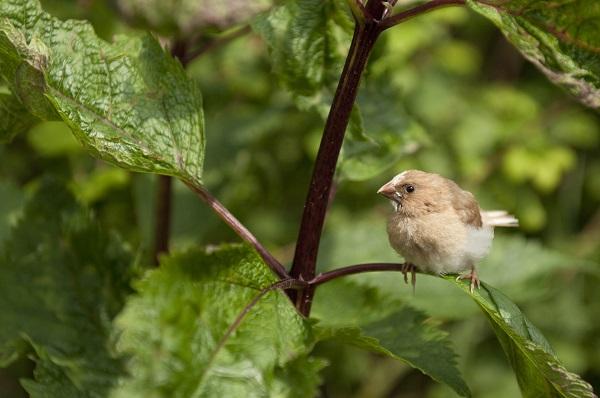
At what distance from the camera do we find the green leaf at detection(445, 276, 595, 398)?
41.7 inches

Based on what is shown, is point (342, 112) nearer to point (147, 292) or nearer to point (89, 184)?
point (147, 292)

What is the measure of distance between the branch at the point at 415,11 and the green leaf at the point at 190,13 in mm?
634

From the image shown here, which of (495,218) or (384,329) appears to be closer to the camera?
(384,329)

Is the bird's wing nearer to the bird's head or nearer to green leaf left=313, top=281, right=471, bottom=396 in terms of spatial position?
the bird's head

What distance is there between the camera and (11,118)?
1229 millimetres

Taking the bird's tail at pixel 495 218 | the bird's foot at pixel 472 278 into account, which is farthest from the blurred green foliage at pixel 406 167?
the bird's foot at pixel 472 278

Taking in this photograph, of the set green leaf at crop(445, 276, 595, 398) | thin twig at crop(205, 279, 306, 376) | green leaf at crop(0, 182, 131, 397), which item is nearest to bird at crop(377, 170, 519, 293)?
green leaf at crop(445, 276, 595, 398)

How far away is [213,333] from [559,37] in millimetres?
630

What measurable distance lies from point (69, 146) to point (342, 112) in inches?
64.5

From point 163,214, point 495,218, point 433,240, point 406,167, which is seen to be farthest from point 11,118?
point 406,167

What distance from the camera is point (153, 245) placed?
185 centimetres

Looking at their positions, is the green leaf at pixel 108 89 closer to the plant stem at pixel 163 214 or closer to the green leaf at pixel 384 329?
the green leaf at pixel 384 329

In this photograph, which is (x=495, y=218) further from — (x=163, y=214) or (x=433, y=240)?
(x=163, y=214)

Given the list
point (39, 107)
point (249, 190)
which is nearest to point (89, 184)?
point (249, 190)
